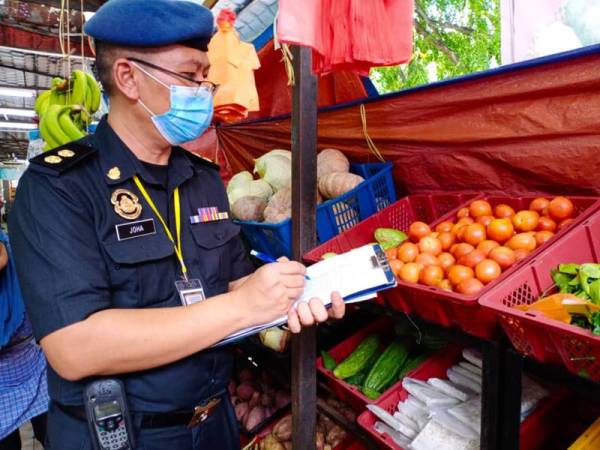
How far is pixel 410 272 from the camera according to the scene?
5.21ft

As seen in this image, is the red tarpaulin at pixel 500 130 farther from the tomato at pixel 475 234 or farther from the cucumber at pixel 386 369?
the cucumber at pixel 386 369

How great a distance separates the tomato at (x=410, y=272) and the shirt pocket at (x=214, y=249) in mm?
630

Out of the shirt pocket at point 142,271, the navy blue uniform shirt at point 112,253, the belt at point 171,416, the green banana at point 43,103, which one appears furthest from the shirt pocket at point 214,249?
the green banana at point 43,103

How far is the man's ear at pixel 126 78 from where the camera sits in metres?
1.36

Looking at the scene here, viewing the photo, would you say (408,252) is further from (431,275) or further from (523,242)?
(523,242)

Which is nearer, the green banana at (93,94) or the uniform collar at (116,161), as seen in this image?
the uniform collar at (116,161)

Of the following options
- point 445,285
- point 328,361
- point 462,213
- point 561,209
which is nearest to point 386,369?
point 328,361

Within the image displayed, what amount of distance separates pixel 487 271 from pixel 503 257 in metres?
0.11

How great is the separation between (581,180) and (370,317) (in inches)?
52.9

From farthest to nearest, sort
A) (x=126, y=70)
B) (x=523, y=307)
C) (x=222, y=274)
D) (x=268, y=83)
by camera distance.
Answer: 1. (x=268, y=83)
2. (x=222, y=274)
3. (x=126, y=70)
4. (x=523, y=307)

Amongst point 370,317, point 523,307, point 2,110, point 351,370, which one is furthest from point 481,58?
point 2,110

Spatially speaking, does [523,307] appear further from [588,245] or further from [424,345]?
[424,345]

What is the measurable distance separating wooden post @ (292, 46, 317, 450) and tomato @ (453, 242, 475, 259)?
2.16ft

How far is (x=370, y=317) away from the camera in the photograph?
2.62 m
